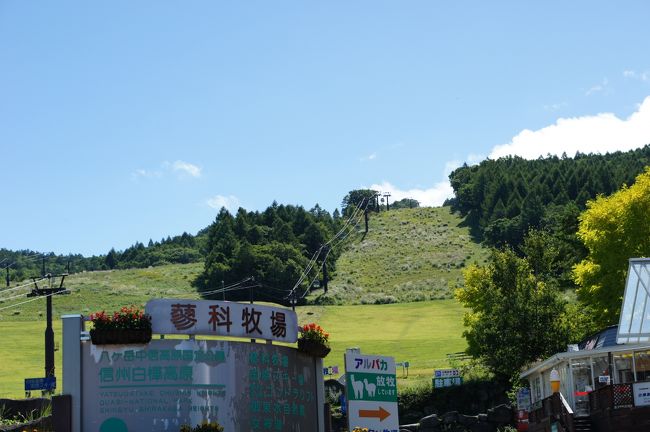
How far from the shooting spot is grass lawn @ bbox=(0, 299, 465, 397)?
76938 millimetres

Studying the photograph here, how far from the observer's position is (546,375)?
47969 mm

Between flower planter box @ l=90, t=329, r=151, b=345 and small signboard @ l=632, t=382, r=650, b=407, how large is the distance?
19.1 metres

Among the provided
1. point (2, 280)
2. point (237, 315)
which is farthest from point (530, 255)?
point (2, 280)

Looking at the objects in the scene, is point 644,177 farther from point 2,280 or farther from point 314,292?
point 2,280

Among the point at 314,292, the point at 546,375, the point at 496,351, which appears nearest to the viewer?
the point at 546,375

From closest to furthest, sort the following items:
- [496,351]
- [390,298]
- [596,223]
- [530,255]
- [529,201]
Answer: [496,351] → [596,223] → [530,255] → [390,298] → [529,201]

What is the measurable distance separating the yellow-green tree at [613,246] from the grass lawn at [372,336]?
1115 cm

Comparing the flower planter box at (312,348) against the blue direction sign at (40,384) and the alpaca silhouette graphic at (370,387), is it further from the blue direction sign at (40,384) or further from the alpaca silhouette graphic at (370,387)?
the blue direction sign at (40,384)

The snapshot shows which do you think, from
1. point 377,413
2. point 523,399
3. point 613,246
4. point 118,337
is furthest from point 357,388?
point 613,246

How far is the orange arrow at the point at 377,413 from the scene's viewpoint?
800 inches

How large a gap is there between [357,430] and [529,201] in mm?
161124

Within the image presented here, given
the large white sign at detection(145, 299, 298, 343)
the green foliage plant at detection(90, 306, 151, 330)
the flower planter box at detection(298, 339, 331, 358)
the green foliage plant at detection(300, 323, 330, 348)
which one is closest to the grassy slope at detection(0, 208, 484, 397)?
the flower planter box at detection(298, 339, 331, 358)

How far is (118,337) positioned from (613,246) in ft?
144

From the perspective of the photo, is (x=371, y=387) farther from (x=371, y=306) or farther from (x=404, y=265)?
(x=404, y=265)
